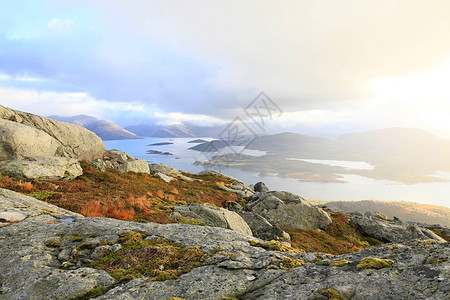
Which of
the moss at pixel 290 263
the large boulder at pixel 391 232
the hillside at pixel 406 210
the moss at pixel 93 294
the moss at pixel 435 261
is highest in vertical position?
the moss at pixel 435 261

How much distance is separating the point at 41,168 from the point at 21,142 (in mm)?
5315

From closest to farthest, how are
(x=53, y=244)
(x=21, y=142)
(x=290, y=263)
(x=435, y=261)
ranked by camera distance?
(x=435, y=261)
(x=290, y=263)
(x=53, y=244)
(x=21, y=142)

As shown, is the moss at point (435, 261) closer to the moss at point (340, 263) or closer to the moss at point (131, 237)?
the moss at point (340, 263)

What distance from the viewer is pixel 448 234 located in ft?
126

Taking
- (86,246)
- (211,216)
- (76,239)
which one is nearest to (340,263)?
(86,246)

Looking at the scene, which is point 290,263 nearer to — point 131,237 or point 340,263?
point 340,263

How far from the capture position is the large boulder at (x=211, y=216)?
18656 millimetres

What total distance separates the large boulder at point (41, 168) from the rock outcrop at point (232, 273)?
16354 mm

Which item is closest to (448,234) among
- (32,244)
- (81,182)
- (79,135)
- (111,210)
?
(111,210)

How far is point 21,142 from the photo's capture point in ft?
81.8

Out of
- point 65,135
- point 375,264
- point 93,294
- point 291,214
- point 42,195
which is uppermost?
point 65,135

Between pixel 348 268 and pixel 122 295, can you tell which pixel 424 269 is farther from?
pixel 122 295

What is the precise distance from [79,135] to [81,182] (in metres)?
15.4

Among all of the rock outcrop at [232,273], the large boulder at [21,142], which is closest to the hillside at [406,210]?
the rock outcrop at [232,273]
